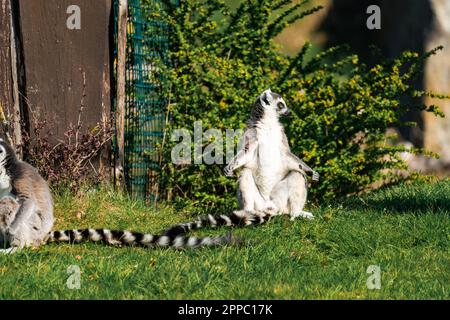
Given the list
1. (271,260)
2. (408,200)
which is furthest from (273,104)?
(271,260)

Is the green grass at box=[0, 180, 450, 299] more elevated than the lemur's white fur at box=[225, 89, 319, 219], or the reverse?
the lemur's white fur at box=[225, 89, 319, 219]

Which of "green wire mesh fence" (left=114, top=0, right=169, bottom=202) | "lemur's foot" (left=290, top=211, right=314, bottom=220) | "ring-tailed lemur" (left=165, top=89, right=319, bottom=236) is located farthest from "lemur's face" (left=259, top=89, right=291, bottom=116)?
"green wire mesh fence" (left=114, top=0, right=169, bottom=202)

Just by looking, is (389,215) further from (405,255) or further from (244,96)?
(244,96)

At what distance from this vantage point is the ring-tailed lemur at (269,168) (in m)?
7.50

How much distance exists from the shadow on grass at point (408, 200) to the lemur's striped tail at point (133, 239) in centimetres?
196

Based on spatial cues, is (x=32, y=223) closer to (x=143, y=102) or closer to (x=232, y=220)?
(x=232, y=220)

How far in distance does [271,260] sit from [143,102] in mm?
3744

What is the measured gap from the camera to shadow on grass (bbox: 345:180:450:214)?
736cm

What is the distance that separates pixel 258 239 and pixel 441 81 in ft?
23.8

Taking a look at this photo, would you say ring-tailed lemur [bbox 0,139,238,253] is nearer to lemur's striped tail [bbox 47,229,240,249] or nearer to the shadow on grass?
lemur's striped tail [bbox 47,229,240,249]

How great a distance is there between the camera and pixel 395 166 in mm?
9383

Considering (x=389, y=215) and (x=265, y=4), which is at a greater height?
(x=265, y=4)

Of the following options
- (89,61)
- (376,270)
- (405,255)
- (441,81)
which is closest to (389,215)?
(405,255)

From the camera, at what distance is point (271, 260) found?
18.8ft
